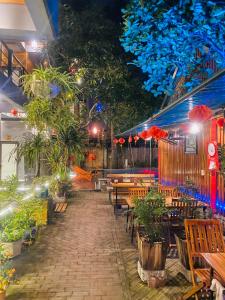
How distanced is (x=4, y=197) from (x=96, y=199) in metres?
8.19

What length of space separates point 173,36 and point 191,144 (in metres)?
4.04

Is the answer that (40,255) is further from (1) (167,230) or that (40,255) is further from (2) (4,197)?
(1) (167,230)

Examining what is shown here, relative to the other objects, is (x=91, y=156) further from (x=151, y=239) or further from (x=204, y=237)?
(x=204, y=237)

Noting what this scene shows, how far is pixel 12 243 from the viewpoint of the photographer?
596cm

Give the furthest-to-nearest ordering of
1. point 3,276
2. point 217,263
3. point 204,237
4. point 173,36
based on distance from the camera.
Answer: point 173,36
point 204,237
point 3,276
point 217,263

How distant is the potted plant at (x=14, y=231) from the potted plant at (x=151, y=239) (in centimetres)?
255

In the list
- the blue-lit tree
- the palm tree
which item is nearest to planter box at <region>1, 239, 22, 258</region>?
the palm tree

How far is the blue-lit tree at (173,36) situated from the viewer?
383 inches

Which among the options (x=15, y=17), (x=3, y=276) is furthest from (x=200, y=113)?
(x=3, y=276)

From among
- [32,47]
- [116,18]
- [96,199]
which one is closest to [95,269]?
[96,199]

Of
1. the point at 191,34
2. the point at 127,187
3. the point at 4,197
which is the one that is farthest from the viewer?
the point at 127,187

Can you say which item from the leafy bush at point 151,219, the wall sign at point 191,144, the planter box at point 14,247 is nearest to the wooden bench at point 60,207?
the planter box at point 14,247

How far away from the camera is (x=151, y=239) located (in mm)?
4996

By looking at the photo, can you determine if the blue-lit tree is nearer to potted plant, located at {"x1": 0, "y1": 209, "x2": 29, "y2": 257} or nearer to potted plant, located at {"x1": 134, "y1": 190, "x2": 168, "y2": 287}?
potted plant, located at {"x1": 134, "y1": 190, "x2": 168, "y2": 287}
